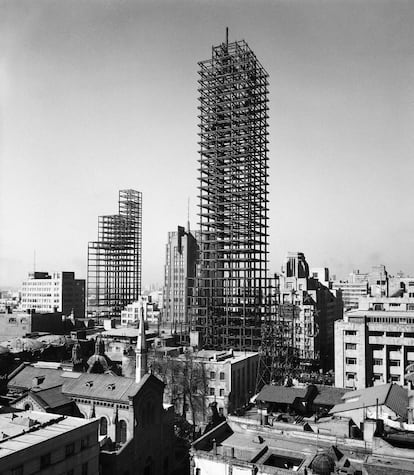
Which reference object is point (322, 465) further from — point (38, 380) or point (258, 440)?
point (38, 380)

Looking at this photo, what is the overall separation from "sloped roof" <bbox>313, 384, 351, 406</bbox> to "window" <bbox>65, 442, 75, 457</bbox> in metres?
31.2

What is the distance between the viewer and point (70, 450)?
40.8 m

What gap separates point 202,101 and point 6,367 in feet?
282

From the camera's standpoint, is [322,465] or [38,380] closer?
[322,465]

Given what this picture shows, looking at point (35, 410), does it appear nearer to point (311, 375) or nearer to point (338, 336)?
point (338, 336)

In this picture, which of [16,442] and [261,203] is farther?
[261,203]

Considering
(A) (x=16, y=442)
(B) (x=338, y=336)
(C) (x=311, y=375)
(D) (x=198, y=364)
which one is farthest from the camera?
(C) (x=311, y=375)

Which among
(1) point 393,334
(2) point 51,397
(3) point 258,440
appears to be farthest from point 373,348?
(2) point 51,397

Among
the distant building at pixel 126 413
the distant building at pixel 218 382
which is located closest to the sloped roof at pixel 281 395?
the distant building at pixel 126 413

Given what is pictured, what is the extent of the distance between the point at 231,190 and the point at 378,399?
84061 millimetres

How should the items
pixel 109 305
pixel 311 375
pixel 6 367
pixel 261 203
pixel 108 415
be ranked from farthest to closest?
pixel 109 305 → pixel 261 203 → pixel 311 375 → pixel 6 367 → pixel 108 415

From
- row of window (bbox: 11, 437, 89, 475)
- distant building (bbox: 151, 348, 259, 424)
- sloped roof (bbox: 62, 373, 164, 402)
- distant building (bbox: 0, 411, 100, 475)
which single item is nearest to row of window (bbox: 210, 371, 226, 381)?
distant building (bbox: 151, 348, 259, 424)

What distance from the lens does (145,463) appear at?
51.9 meters

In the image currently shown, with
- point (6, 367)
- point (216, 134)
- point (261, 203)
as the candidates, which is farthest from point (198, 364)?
point (216, 134)
